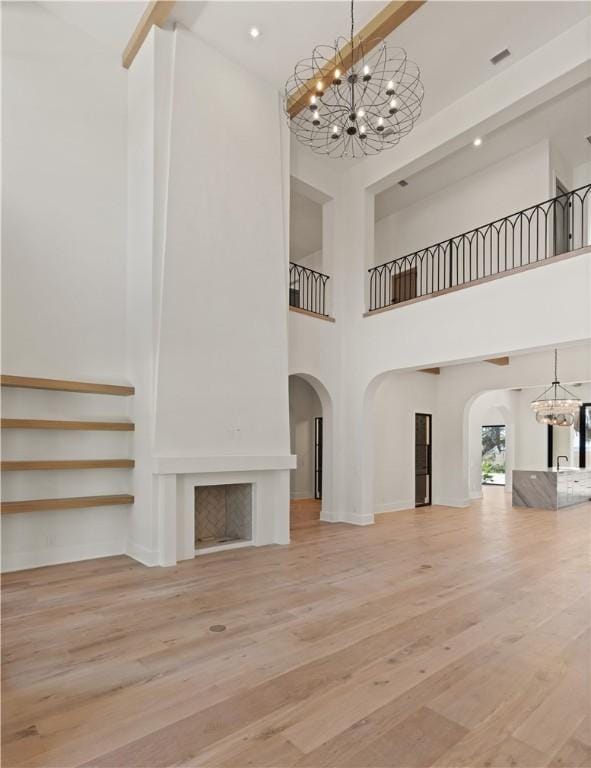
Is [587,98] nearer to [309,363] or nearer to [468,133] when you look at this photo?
[468,133]

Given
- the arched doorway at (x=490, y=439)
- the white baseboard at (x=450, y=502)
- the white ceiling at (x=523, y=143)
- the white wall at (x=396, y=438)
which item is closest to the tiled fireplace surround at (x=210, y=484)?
the white wall at (x=396, y=438)

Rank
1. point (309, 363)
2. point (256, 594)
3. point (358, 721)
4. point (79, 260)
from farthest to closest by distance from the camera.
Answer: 1. point (309, 363)
2. point (79, 260)
3. point (256, 594)
4. point (358, 721)

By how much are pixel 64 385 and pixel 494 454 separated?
13.7 m

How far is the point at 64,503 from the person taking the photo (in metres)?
5.09

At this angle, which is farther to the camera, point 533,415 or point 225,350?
point 533,415

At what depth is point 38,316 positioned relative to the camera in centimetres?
531

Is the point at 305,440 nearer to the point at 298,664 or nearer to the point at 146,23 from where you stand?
the point at 146,23

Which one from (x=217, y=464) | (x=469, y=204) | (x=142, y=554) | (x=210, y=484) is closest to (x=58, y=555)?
(x=142, y=554)

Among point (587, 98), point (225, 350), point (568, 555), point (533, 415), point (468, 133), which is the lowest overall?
point (568, 555)

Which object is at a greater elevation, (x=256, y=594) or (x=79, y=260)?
(x=79, y=260)

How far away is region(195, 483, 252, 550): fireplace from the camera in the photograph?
6266 millimetres

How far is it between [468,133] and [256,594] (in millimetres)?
6618

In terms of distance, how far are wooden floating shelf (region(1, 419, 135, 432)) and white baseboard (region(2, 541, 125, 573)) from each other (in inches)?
51.2

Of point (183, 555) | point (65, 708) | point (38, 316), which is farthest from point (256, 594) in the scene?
point (38, 316)
